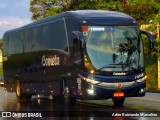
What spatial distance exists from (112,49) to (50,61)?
3.88 metres

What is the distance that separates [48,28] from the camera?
856 inches

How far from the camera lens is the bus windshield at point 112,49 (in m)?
18.2

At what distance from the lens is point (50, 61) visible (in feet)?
70.3

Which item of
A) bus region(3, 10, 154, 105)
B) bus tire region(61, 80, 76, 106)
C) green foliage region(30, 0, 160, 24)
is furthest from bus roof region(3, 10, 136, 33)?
green foliage region(30, 0, 160, 24)

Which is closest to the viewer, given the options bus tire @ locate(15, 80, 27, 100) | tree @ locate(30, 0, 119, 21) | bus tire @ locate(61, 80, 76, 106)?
bus tire @ locate(61, 80, 76, 106)

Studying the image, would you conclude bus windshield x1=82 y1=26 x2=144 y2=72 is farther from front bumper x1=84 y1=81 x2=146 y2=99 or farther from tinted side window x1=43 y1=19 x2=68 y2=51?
tinted side window x1=43 y1=19 x2=68 y2=51

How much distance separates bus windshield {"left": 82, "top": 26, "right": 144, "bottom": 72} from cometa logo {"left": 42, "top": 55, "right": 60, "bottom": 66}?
2.54 meters

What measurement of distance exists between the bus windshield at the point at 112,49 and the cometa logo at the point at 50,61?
8.34 ft

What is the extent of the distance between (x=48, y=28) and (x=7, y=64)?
25.1 ft

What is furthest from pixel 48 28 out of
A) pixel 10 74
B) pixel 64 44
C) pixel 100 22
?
pixel 10 74

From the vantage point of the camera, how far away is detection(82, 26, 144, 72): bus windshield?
59.9 ft

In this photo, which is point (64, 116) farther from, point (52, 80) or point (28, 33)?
point (28, 33)

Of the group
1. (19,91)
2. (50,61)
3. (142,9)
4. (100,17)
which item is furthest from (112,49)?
(142,9)

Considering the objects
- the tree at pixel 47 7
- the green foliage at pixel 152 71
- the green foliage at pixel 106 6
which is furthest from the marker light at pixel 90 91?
the tree at pixel 47 7
